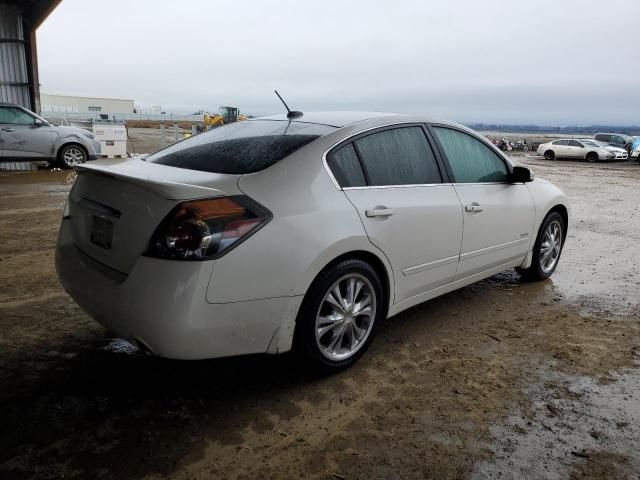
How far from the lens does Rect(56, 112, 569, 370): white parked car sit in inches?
96.0

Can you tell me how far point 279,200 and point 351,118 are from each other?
3.70 feet

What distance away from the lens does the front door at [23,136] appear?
1258cm

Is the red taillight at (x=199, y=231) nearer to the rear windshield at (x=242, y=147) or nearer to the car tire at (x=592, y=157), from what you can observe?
the rear windshield at (x=242, y=147)

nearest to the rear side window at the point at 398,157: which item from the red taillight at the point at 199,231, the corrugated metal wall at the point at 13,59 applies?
the red taillight at the point at 199,231

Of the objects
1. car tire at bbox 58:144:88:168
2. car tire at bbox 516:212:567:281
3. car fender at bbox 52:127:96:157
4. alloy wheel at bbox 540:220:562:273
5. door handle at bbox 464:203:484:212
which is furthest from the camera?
car tire at bbox 58:144:88:168

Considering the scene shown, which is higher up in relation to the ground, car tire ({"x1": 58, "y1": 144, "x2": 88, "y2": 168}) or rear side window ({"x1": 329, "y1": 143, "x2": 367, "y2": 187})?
rear side window ({"x1": 329, "y1": 143, "x2": 367, "y2": 187})

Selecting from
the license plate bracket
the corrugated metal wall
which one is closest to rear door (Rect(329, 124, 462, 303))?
the license plate bracket

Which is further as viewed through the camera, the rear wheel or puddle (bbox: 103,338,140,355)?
the rear wheel

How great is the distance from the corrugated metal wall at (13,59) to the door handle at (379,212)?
14948 millimetres

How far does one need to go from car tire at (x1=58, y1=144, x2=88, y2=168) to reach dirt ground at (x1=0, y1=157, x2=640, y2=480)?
10147 millimetres

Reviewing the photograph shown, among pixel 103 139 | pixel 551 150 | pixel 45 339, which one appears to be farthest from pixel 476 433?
pixel 551 150

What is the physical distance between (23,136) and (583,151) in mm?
28163

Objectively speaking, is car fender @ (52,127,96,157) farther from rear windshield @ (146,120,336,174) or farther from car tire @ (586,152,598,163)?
car tire @ (586,152,598,163)

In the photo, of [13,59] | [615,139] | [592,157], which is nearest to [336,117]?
[13,59]
